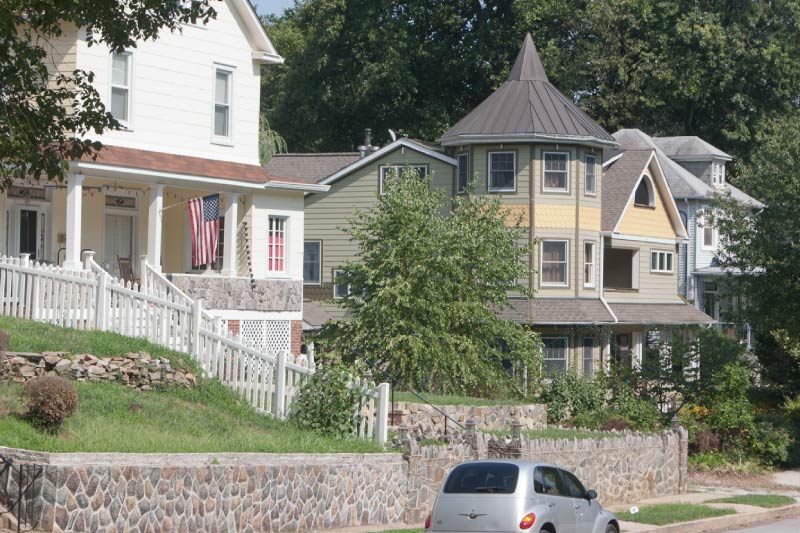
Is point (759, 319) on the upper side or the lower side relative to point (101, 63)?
lower

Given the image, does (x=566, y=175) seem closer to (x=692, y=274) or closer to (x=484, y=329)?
(x=484, y=329)

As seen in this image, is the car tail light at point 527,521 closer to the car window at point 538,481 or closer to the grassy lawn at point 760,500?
the car window at point 538,481

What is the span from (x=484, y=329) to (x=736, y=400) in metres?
6.87

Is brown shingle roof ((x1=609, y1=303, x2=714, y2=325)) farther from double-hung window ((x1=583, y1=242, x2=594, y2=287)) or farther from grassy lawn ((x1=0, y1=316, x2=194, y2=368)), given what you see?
grassy lawn ((x1=0, y1=316, x2=194, y2=368))

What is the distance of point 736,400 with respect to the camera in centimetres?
3259

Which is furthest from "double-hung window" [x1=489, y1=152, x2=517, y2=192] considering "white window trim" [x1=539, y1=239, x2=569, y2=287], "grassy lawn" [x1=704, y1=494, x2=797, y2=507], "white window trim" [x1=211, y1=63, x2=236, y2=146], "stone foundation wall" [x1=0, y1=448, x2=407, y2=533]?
"stone foundation wall" [x1=0, y1=448, x2=407, y2=533]

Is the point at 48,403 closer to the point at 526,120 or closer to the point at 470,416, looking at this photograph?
the point at 470,416

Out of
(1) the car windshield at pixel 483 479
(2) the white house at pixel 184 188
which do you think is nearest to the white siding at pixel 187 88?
(2) the white house at pixel 184 188

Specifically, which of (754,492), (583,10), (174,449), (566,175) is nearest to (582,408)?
(754,492)

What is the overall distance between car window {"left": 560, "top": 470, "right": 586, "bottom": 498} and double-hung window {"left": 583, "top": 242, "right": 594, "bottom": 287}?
26059 millimetres

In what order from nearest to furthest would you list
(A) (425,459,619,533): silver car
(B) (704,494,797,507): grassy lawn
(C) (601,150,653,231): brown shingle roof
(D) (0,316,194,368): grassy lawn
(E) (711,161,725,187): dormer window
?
(A) (425,459,619,533): silver car → (D) (0,316,194,368): grassy lawn → (B) (704,494,797,507): grassy lawn → (C) (601,150,653,231): brown shingle roof → (E) (711,161,725,187): dormer window

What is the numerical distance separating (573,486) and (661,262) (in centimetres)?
3175

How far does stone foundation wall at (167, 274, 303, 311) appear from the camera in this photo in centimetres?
2961

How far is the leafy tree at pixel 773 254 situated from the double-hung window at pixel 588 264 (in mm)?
6901
